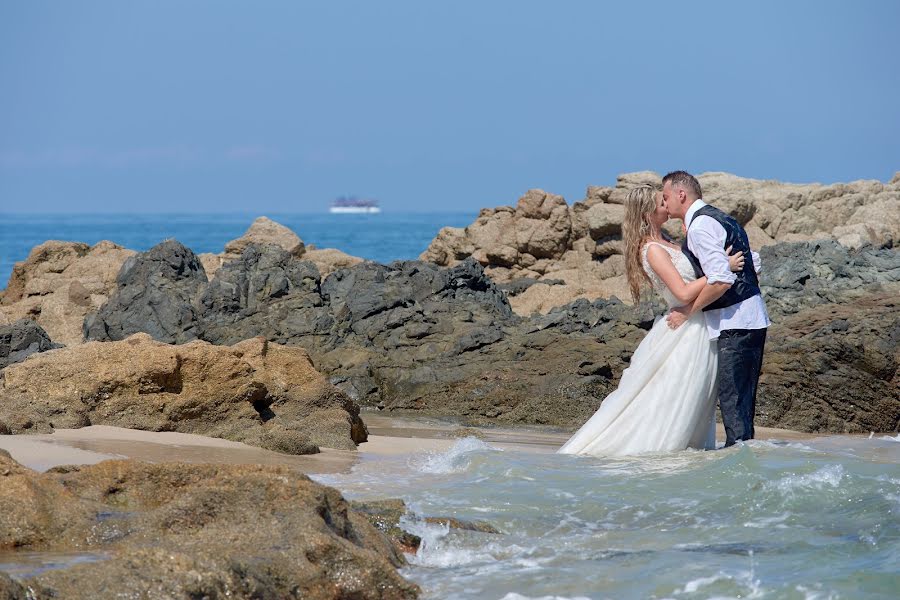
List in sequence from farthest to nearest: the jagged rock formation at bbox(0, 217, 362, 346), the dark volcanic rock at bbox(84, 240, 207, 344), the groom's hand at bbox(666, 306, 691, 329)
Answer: the jagged rock formation at bbox(0, 217, 362, 346) → the dark volcanic rock at bbox(84, 240, 207, 344) → the groom's hand at bbox(666, 306, 691, 329)

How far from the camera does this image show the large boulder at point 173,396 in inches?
331

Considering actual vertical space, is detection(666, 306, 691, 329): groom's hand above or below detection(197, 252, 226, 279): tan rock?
above

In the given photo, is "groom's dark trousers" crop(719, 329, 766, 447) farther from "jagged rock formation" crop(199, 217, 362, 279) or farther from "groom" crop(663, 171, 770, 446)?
"jagged rock formation" crop(199, 217, 362, 279)

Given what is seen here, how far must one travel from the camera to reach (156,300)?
639 inches

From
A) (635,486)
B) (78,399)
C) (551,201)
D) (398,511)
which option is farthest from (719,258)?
(551,201)

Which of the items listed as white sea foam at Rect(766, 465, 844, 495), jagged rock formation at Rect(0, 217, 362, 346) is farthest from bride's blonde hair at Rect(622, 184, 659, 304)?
jagged rock formation at Rect(0, 217, 362, 346)

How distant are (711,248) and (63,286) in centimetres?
1413

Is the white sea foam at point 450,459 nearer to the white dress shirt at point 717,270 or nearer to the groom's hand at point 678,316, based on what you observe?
the groom's hand at point 678,316

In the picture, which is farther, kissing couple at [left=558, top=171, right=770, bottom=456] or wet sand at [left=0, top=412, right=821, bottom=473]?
kissing couple at [left=558, top=171, right=770, bottom=456]

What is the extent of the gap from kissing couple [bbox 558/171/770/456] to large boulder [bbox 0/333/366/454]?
81.8 inches

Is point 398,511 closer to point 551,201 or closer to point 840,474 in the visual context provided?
point 840,474

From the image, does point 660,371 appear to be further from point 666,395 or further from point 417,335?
point 417,335

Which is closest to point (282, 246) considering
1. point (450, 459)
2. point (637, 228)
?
point (450, 459)

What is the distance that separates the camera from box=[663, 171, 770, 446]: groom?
7.25 meters
